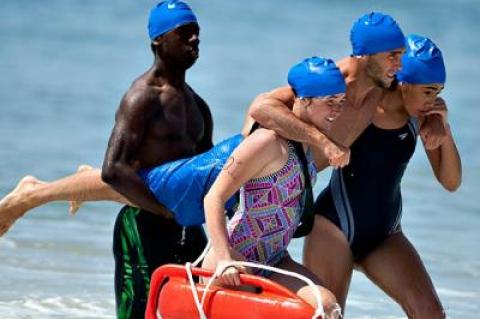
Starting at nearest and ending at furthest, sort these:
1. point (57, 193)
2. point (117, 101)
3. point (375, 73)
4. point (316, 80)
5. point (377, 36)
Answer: point (316, 80), point (377, 36), point (375, 73), point (57, 193), point (117, 101)

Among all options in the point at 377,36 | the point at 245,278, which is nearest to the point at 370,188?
the point at 377,36

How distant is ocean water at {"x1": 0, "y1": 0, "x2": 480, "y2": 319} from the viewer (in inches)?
377

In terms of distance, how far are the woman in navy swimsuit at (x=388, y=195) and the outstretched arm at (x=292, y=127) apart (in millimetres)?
661

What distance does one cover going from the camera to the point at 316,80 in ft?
17.3

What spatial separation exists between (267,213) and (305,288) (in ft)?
1.12

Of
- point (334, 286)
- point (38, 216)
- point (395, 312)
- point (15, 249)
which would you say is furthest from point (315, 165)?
point (38, 216)

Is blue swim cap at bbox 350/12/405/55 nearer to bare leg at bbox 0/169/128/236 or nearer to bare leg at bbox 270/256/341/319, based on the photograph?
bare leg at bbox 270/256/341/319

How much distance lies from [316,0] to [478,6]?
8.78 ft

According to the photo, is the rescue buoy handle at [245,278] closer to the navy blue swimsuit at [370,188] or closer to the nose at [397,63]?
the navy blue swimsuit at [370,188]

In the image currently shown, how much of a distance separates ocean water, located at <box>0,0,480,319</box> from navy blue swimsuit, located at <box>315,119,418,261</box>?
113 inches

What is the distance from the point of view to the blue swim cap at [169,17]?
608cm

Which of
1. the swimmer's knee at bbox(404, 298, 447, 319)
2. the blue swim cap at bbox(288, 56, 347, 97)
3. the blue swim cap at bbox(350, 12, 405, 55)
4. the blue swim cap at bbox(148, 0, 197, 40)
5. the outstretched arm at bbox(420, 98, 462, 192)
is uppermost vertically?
the blue swim cap at bbox(148, 0, 197, 40)

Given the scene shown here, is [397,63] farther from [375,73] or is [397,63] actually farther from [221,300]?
[221,300]

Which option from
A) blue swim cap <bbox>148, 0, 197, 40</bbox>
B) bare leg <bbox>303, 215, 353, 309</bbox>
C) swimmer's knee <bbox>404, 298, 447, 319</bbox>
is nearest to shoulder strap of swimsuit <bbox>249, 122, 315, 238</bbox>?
bare leg <bbox>303, 215, 353, 309</bbox>
